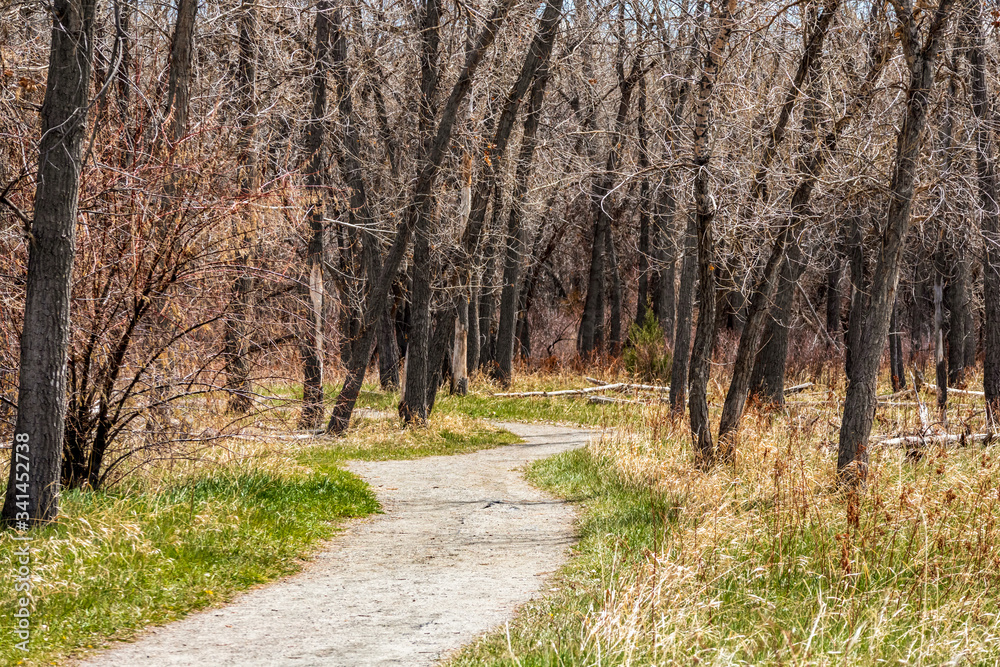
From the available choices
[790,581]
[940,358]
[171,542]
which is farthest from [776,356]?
[171,542]

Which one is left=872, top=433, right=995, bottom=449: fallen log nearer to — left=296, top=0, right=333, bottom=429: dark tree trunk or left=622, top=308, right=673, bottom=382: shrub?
left=296, top=0, right=333, bottom=429: dark tree trunk

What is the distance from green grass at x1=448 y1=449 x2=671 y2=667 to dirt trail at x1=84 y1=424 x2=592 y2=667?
0.71 feet

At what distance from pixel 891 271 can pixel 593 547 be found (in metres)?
3.85

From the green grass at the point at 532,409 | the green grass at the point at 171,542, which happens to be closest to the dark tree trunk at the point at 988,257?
the green grass at the point at 532,409

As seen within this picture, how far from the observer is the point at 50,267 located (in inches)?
267

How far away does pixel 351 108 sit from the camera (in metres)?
16.3

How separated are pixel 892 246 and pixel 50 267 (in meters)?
7.25

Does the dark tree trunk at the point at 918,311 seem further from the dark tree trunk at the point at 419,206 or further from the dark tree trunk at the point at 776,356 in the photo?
the dark tree trunk at the point at 419,206

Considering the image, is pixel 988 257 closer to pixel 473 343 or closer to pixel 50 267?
pixel 473 343

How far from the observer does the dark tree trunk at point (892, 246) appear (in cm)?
861

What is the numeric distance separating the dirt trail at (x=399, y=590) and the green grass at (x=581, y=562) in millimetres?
217

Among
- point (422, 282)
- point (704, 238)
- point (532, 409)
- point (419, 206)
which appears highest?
point (419, 206)

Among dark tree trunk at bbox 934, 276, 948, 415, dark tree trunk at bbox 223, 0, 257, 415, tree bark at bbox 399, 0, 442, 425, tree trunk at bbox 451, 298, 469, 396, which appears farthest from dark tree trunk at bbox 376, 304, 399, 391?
dark tree trunk at bbox 223, 0, 257, 415

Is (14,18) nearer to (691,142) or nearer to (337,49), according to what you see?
(337,49)
